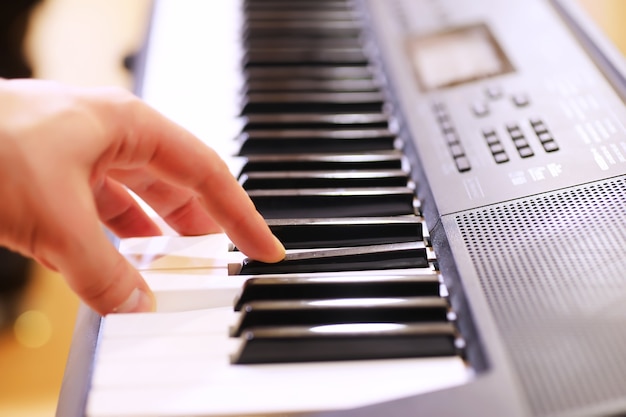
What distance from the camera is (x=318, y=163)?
0.97 metres

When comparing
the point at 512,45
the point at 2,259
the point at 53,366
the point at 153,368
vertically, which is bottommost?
the point at 53,366

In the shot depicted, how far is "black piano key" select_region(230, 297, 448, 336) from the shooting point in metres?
0.71

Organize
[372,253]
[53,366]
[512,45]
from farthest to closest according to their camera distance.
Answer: [53,366]
[512,45]
[372,253]

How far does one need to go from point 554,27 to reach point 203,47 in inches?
26.4

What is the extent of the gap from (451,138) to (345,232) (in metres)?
0.23

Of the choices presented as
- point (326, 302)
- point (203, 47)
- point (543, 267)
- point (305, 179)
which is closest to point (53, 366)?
point (203, 47)

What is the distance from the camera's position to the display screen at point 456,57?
1.06 metres

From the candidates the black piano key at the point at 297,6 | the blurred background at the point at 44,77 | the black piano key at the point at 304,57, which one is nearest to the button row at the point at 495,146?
the black piano key at the point at 304,57

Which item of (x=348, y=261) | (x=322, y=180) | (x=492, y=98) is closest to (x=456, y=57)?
(x=492, y=98)

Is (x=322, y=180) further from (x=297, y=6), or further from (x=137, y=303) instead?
(x=297, y=6)

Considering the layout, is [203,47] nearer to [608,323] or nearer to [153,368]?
[153,368]

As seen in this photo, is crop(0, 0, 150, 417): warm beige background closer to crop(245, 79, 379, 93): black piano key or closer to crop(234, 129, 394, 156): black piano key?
crop(245, 79, 379, 93): black piano key

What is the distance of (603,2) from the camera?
116 cm

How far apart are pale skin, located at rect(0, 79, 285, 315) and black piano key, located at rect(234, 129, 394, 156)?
0.19 m
